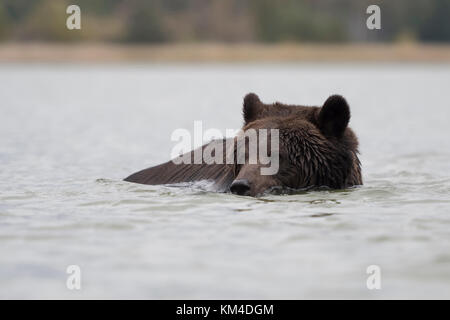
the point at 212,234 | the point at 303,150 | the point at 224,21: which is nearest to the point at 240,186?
the point at 303,150

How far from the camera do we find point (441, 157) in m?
14.3

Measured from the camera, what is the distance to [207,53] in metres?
84.6

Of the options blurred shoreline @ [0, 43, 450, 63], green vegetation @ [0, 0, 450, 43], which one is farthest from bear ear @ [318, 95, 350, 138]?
green vegetation @ [0, 0, 450, 43]

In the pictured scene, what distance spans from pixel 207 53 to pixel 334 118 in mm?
76600

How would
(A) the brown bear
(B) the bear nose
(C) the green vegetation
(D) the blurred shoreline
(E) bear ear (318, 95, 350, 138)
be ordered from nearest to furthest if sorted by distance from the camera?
1. (B) the bear nose
2. (A) the brown bear
3. (E) bear ear (318, 95, 350, 138)
4. (D) the blurred shoreline
5. (C) the green vegetation

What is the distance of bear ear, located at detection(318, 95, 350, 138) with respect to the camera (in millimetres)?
8609

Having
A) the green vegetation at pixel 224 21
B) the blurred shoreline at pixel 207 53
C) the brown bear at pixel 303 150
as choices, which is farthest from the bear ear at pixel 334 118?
the green vegetation at pixel 224 21

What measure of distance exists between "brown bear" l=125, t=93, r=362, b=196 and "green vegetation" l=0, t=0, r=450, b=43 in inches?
3601

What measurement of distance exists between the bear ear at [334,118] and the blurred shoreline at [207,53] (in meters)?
57.8

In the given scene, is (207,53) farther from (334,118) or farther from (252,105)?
(334,118)

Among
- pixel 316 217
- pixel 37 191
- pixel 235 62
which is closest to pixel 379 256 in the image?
pixel 316 217

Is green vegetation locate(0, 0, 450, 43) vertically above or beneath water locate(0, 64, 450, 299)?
above

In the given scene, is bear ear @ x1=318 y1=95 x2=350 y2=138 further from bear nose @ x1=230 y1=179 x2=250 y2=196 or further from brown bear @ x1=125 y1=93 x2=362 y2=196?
bear nose @ x1=230 y1=179 x2=250 y2=196
